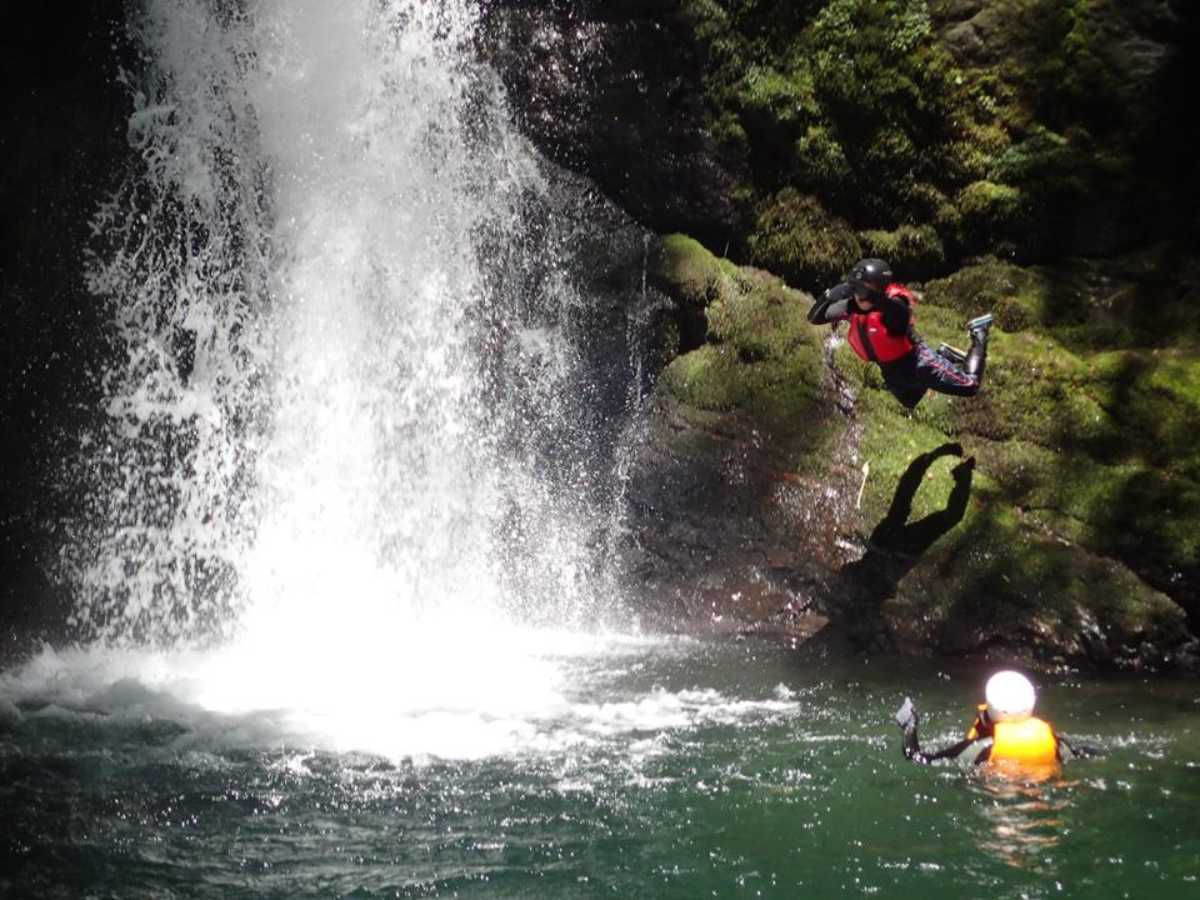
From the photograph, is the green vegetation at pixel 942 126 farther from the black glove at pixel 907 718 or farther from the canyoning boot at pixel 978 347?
the black glove at pixel 907 718

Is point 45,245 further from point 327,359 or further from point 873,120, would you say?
point 873,120

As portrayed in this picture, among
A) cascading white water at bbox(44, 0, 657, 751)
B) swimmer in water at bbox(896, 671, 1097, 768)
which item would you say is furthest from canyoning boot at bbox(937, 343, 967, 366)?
swimmer in water at bbox(896, 671, 1097, 768)

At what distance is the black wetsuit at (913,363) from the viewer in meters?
8.01

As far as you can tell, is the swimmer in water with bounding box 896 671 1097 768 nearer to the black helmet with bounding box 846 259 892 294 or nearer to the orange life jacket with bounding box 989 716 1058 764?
the orange life jacket with bounding box 989 716 1058 764

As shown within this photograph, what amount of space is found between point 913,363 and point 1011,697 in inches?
130

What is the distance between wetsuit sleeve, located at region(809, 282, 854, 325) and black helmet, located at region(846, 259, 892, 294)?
0.15 meters

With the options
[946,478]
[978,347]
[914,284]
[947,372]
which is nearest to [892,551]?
[946,478]

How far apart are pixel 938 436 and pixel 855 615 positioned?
181cm

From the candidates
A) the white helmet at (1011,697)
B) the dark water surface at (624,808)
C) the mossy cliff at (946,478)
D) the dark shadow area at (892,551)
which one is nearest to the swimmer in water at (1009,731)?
the white helmet at (1011,697)

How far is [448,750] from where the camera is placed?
6227 millimetres

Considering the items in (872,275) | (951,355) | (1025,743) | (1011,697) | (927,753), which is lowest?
(927,753)

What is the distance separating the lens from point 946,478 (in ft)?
29.4

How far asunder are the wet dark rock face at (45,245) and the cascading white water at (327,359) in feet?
1.12

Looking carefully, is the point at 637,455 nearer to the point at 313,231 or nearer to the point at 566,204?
the point at 566,204
